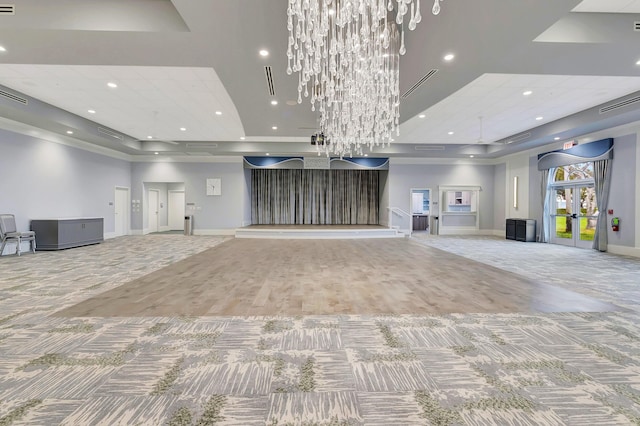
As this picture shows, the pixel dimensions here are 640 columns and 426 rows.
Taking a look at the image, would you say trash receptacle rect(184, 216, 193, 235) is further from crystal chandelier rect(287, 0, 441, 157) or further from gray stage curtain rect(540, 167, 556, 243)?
gray stage curtain rect(540, 167, 556, 243)

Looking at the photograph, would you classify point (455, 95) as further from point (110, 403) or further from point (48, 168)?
point (48, 168)

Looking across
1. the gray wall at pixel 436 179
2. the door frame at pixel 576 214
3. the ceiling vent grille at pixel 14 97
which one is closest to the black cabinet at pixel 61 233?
the ceiling vent grille at pixel 14 97

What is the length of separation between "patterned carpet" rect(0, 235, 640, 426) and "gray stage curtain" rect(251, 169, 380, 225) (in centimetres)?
1253

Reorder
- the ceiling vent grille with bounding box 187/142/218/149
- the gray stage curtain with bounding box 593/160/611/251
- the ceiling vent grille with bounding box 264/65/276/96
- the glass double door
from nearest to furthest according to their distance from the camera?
the ceiling vent grille with bounding box 264/65/276/96, the gray stage curtain with bounding box 593/160/611/251, the glass double door, the ceiling vent grille with bounding box 187/142/218/149

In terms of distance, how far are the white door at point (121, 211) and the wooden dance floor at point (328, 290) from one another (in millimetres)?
7518

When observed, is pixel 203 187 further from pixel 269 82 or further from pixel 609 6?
pixel 609 6

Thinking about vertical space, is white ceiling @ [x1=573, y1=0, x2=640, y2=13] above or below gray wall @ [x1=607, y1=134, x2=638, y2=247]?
above

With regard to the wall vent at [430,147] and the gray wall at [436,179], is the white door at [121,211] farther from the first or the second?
the wall vent at [430,147]

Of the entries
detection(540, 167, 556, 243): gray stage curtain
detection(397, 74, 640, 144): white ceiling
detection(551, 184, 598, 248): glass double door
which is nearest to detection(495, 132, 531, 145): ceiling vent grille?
detection(397, 74, 640, 144): white ceiling

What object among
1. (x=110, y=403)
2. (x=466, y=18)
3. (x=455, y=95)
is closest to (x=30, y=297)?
(x=110, y=403)

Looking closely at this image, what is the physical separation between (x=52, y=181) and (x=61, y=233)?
1754 mm

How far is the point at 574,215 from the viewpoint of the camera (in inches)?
385

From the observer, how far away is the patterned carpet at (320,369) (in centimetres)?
179

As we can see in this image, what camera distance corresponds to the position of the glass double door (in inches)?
365
